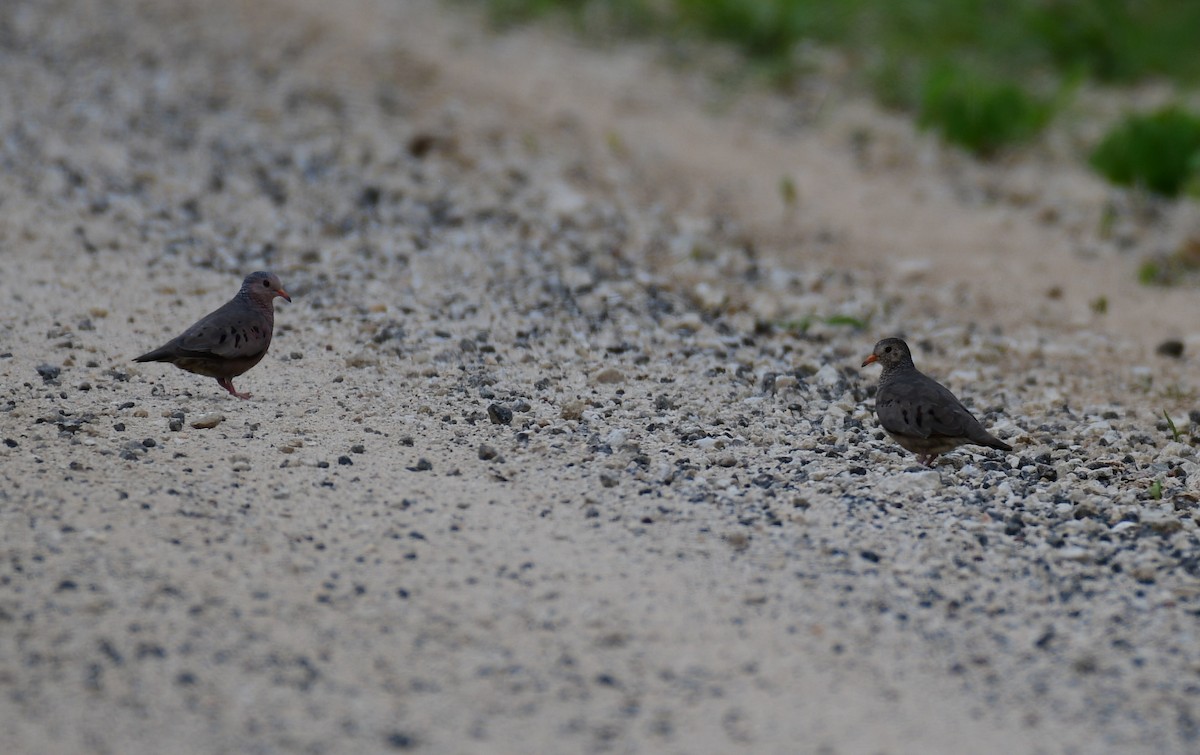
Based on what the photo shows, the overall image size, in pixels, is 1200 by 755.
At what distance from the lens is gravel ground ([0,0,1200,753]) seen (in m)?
4.13

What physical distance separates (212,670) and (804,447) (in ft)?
9.79

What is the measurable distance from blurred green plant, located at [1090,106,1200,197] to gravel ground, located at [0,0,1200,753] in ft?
7.84

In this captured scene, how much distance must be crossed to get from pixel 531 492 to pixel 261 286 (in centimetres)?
189

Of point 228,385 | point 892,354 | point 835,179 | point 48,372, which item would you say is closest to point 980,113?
point 835,179

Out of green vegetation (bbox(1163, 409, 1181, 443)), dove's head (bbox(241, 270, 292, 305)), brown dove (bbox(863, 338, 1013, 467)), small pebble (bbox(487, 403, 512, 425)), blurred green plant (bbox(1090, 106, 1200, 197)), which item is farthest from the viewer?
blurred green plant (bbox(1090, 106, 1200, 197))

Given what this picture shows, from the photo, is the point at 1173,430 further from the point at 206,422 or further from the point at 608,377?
the point at 206,422

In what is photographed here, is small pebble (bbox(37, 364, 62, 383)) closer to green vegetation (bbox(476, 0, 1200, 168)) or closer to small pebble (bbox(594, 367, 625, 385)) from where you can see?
small pebble (bbox(594, 367, 625, 385))

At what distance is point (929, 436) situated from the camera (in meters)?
5.68

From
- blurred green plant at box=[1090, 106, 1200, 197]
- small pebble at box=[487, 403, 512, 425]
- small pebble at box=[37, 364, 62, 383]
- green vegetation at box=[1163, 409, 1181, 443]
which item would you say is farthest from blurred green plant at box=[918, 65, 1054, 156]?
small pebble at box=[37, 364, 62, 383]

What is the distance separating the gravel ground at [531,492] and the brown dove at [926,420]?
177 millimetres

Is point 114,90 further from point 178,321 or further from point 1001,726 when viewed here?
point 1001,726

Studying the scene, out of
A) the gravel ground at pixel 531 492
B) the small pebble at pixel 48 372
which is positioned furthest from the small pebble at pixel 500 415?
the small pebble at pixel 48 372

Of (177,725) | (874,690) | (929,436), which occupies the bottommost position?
(177,725)

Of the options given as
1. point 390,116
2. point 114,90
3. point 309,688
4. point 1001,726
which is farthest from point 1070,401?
point 114,90
